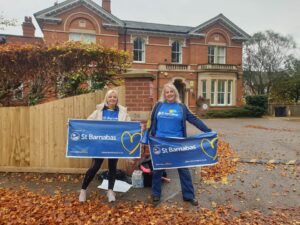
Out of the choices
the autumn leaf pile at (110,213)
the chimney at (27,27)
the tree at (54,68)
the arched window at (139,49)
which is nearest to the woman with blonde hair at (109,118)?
the autumn leaf pile at (110,213)

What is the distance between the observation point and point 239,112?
2491cm

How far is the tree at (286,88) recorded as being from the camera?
3279cm

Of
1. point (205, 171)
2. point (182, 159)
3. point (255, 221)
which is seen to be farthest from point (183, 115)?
point (205, 171)

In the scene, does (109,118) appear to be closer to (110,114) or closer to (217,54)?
(110,114)

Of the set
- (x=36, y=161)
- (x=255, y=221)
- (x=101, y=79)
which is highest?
(x=101, y=79)

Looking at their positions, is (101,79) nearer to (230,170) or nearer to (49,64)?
(49,64)

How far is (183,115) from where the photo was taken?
416cm

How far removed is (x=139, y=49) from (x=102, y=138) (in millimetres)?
22578

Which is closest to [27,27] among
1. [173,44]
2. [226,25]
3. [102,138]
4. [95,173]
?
[173,44]

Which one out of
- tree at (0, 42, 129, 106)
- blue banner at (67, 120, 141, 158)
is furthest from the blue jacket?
tree at (0, 42, 129, 106)

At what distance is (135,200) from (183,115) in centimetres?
158

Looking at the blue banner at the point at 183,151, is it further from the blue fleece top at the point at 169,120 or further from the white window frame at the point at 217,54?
the white window frame at the point at 217,54

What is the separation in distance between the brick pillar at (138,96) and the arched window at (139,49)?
21.1m

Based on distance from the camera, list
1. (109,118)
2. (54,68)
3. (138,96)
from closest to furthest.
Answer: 1. (109,118)
2. (138,96)
3. (54,68)
